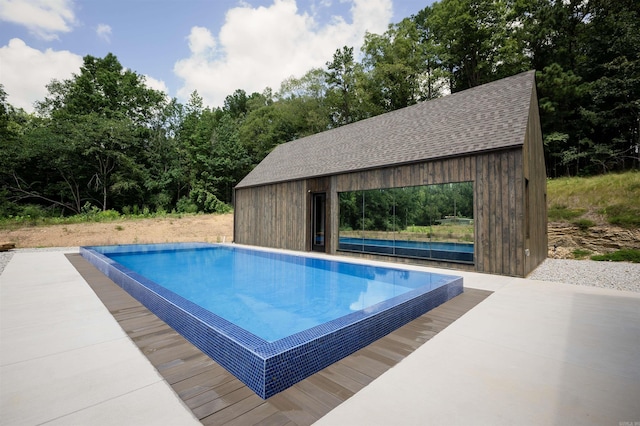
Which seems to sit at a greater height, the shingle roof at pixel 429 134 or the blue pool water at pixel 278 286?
the shingle roof at pixel 429 134

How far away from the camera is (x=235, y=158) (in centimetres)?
2516

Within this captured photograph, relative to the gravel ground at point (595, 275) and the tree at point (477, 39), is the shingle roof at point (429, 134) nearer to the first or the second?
the gravel ground at point (595, 275)

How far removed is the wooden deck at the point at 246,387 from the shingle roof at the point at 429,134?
A: 15.8 ft

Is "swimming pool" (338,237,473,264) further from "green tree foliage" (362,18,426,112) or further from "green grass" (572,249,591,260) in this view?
"green tree foliage" (362,18,426,112)

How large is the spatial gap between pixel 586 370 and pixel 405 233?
669 cm

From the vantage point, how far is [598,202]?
10820mm

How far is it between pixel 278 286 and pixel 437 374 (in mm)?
3804

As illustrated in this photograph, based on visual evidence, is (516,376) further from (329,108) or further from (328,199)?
(329,108)

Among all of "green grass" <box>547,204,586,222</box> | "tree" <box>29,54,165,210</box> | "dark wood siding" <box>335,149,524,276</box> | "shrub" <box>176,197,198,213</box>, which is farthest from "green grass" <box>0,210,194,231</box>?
"green grass" <box>547,204,586,222</box>

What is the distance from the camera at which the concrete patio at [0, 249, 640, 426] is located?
5.62ft

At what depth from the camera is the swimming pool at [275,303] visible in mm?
2145

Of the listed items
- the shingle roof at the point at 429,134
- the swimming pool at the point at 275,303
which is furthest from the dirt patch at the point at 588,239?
the swimming pool at the point at 275,303

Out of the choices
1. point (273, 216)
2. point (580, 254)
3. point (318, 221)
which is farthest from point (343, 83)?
point (580, 254)

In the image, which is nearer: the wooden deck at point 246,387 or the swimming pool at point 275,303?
the wooden deck at point 246,387
